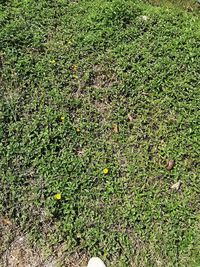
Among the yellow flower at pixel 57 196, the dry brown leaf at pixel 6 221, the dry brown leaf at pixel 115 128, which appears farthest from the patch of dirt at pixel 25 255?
the dry brown leaf at pixel 115 128

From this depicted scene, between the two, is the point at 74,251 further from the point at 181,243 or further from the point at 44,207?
the point at 181,243

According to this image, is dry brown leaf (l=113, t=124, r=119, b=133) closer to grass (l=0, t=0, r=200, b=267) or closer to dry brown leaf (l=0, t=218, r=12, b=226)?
grass (l=0, t=0, r=200, b=267)

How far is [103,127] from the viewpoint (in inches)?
144

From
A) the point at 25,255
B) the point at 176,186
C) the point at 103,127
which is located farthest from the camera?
the point at 103,127

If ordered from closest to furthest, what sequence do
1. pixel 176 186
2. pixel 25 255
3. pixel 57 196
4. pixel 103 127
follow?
pixel 25 255 < pixel 57 196 < pixel 176 186 < pixel 103 127

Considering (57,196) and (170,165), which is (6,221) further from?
(170,165)

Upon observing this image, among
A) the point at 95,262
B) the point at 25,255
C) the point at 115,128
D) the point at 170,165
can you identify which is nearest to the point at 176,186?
the point at 170,165

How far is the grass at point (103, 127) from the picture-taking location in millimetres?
3201

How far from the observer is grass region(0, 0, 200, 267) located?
320 cm

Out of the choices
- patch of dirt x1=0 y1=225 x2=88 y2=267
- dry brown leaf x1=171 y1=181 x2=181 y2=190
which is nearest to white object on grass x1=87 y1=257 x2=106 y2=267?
patch of dirt x1=0 y1=225 x2=88 y2=267

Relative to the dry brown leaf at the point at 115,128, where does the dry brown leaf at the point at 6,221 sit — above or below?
below

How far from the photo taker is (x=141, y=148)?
3617 millimetres

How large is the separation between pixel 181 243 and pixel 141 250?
12.5 inches

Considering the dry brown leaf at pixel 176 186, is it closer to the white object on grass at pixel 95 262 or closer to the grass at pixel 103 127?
the grass at pixel 103 127
